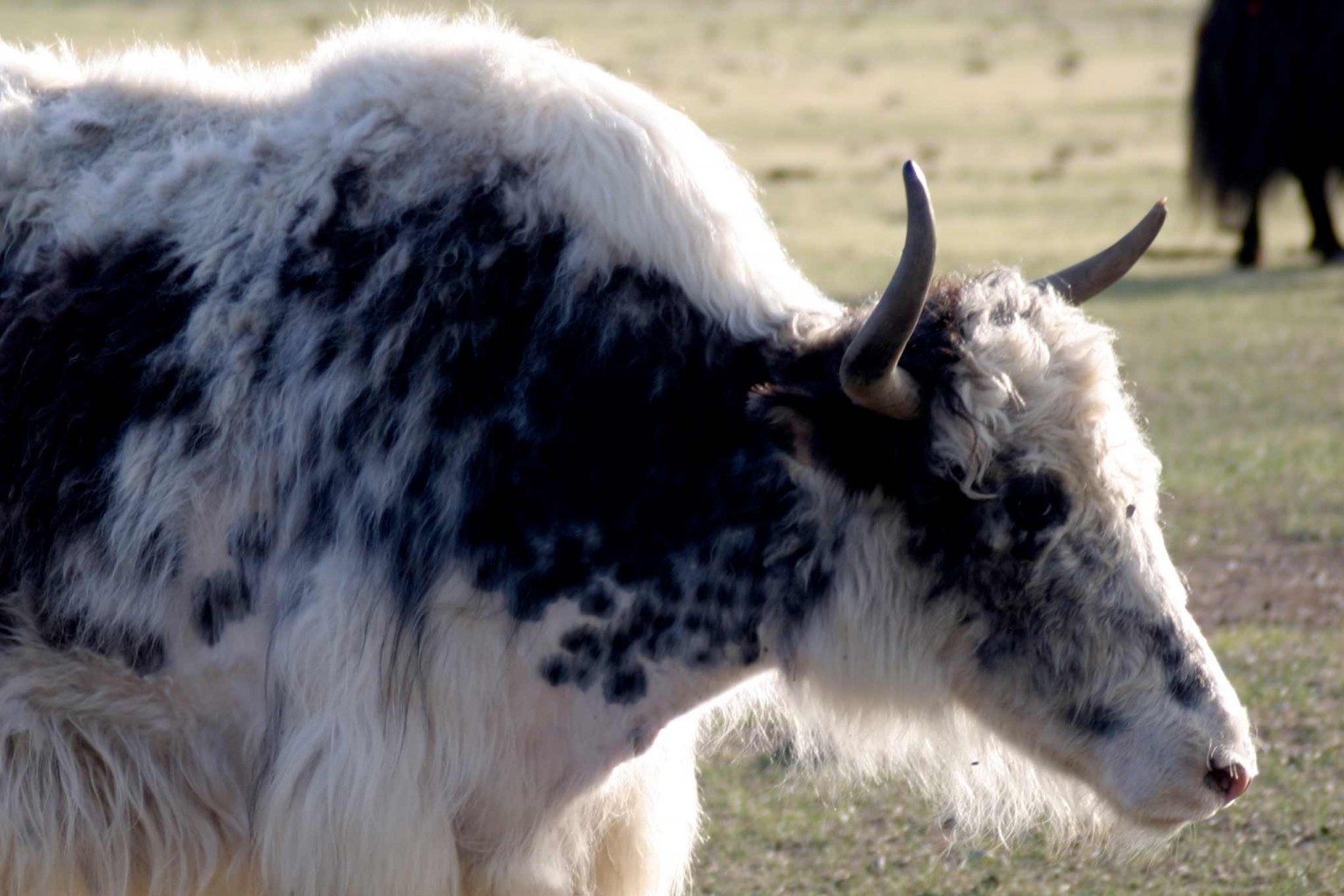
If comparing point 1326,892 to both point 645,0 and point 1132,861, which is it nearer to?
point 1132,861

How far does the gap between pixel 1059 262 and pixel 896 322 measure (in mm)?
8449

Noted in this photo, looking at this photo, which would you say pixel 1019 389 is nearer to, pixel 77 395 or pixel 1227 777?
pixel 1227 777

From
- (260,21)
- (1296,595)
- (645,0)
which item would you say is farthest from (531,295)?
(645,0)

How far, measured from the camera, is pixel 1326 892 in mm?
3549

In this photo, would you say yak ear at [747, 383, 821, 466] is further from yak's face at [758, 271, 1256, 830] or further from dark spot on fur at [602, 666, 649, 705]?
dark spot on fur at [602, 666, 649, 705]

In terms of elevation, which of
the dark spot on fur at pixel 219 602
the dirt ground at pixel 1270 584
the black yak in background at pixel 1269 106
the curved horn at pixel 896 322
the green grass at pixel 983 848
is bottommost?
the green grass at pixel 983 848

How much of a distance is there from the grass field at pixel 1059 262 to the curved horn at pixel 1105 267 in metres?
0.40

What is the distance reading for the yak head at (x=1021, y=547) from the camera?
2.62m

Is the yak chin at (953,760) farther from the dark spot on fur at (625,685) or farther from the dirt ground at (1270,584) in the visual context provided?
the dirt ground at (1270,584)

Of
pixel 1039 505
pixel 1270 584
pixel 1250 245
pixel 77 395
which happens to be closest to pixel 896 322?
pixel 1039 505

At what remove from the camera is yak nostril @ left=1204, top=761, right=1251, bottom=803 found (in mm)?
2631

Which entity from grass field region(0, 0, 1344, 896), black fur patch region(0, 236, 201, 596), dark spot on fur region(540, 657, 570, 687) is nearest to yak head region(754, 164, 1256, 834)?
dark spot on fur region(540, 657, 570, 687)

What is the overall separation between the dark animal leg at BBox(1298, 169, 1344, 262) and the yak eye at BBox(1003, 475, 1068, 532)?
9984mm

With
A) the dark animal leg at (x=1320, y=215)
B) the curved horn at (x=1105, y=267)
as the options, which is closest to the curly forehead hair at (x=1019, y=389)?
the curved horn at (x=1105, y=267)
